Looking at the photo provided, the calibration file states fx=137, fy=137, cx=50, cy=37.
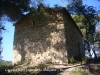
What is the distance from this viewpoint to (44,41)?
1367 cm

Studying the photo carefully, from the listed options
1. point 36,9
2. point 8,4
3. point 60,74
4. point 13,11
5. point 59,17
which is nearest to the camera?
point 60,74

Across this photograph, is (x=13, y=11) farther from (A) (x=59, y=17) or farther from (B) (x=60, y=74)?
(B) (x=60, y=74)

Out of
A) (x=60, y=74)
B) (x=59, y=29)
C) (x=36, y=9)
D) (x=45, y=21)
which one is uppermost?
(x=36, y=9)

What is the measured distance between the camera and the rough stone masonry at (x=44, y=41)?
13023mm

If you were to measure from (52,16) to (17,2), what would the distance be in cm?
412

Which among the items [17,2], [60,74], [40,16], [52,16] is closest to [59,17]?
[52,16]

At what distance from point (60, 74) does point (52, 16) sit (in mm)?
7474

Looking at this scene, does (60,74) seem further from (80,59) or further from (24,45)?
(24,45)

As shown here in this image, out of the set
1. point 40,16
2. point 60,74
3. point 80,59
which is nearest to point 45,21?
point 40,16

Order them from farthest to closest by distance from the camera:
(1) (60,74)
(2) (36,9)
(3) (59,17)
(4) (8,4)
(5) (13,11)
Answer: (3) (59,17) → (2) (36,9) → (5) (13,11) → (4) (8,4) → (1) (60,74)

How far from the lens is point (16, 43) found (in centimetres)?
1527

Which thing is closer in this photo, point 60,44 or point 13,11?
point 13,11

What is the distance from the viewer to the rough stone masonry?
13023 mm

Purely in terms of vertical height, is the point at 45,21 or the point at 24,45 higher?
the point at 45,21
